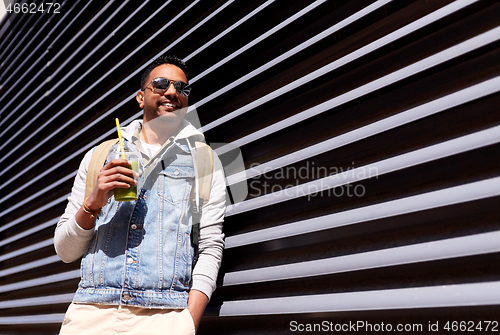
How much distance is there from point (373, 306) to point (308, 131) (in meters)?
0.90

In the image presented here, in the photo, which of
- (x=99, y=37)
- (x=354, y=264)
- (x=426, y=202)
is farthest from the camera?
(x=99, y=37)

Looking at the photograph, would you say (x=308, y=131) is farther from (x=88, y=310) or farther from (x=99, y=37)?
(x=99, y=37)

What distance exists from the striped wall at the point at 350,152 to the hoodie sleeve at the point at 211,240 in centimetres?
16

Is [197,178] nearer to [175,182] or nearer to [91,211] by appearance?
[175,182]

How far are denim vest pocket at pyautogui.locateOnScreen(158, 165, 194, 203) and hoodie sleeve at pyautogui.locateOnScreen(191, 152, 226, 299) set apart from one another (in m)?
0.13

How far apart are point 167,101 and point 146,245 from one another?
85cm

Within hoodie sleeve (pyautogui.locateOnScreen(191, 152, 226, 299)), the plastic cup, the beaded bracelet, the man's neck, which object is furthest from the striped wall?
the beaded bracelet

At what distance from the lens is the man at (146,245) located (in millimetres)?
1712

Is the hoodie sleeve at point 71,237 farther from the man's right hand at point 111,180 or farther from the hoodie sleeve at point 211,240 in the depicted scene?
the hoodie sleeve at point 211,240

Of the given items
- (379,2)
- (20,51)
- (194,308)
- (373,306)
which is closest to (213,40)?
(379,2)

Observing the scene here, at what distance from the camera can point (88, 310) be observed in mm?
1740

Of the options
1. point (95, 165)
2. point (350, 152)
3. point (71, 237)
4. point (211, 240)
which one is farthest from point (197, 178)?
point (350, 152)

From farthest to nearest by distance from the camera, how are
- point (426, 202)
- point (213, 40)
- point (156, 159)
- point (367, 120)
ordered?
point (213, 40)
point (156, 159)
point (367, 120)
point (426, 202)

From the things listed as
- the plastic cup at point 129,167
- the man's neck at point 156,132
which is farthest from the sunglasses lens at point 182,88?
the plastic cup at point 129,167
